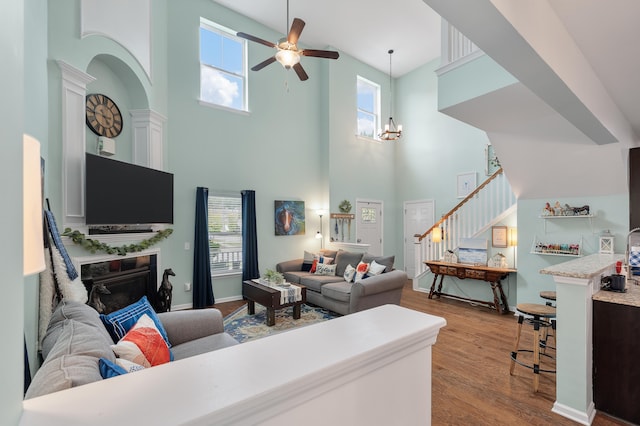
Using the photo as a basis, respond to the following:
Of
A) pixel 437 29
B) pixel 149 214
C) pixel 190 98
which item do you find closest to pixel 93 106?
pixel 149 214

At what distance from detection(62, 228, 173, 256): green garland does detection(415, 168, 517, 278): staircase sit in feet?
15.6

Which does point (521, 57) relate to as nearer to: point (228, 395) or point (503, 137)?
point (228, 395)

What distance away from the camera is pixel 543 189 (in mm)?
4094

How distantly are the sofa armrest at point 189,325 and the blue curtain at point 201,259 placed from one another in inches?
101

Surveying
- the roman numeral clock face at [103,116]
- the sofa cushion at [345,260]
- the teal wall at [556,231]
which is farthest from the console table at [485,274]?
the roman numeral clock face at [103,116]

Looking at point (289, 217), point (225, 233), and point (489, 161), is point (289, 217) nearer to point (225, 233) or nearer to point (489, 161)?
point (225, 233)

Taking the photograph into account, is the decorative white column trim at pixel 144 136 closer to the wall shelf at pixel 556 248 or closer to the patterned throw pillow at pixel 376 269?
the patterned throw pillow at pixel 376 269

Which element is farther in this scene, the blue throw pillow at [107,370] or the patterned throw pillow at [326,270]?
the patterned throw pillow at [326,270]

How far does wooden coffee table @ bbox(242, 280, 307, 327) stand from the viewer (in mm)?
4090

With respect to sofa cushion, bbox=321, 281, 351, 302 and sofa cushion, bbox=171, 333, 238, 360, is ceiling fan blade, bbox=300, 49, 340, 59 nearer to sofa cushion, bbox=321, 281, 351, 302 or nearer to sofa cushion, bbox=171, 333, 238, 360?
sofa cushion, bbox=321, 281, 351, 302

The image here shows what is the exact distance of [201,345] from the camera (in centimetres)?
234

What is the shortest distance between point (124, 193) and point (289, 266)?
10.4 ft

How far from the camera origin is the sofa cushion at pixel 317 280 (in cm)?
494

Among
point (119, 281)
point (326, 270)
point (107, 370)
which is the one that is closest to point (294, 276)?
point (326, 270)
